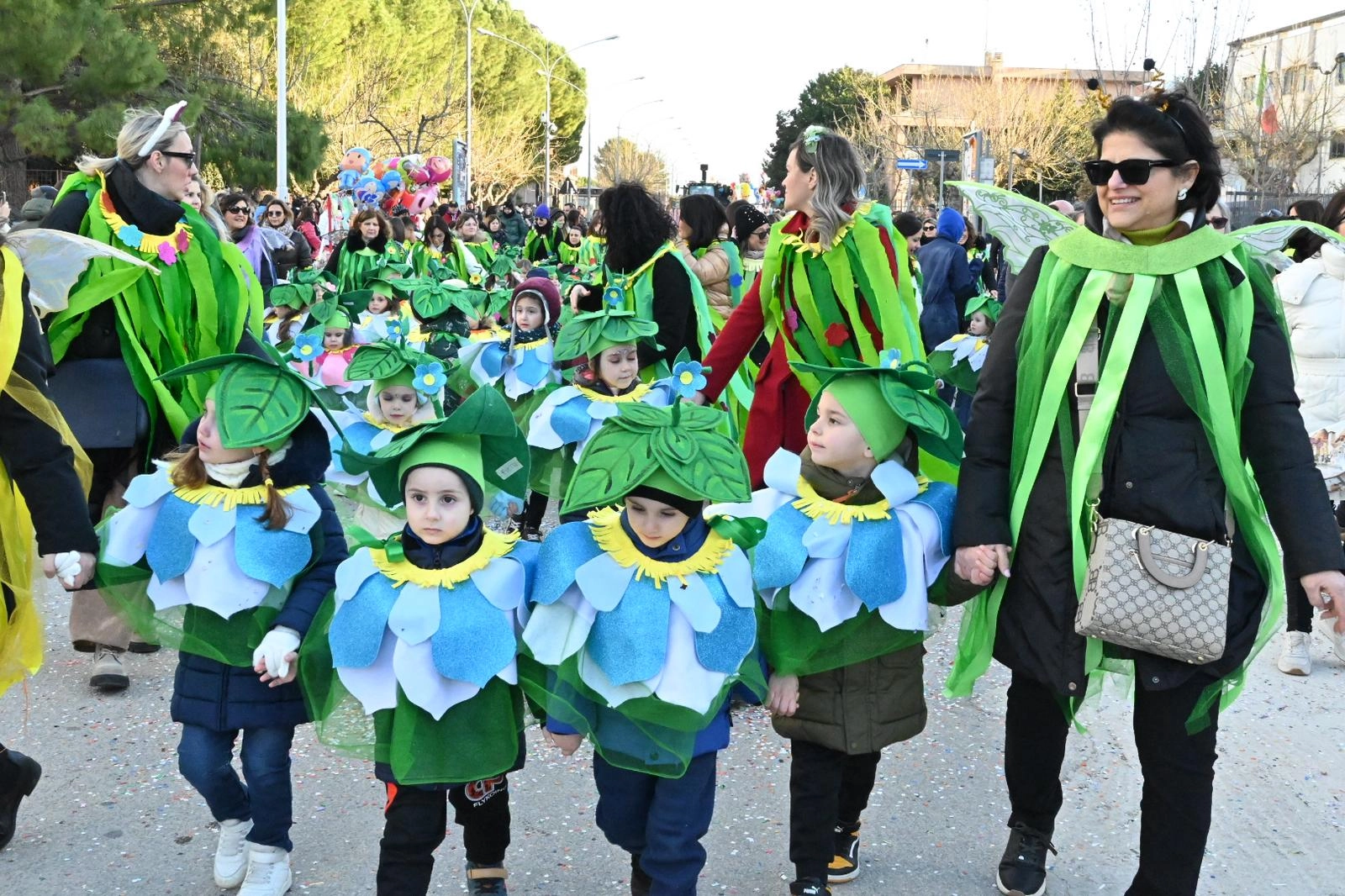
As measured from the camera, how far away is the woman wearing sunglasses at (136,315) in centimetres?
479

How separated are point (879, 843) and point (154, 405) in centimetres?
286

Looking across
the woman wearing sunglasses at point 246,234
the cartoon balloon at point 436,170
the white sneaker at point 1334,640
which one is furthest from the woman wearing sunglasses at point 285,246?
the white sneaker at point 1334,640

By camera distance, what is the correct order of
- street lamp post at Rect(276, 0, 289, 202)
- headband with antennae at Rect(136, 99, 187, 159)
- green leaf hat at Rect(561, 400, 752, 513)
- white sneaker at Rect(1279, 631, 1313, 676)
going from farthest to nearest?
street lamp post at Rect(276, 0, 289, 202) → white sneaker at Rect(1279, 631, 1313, 676) → headband with antennae at Rect(136, 99, 187, 159) → green leaf hat at Rect(561, 400, 752, 513)

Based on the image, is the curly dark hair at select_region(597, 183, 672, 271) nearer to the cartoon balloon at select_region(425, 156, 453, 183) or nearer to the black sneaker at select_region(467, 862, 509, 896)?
the black sneaker at select_region(467, 862, 509, 896)

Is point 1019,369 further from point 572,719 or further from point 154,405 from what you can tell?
point 154,405

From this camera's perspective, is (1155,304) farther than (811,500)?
No

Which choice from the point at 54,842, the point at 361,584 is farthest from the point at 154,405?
the point at 361,584

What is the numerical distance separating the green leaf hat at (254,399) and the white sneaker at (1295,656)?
4220mm

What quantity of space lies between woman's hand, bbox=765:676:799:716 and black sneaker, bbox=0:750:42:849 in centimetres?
205

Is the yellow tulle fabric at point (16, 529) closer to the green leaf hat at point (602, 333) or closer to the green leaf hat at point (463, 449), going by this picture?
the green leaf hat at point (463, 449)

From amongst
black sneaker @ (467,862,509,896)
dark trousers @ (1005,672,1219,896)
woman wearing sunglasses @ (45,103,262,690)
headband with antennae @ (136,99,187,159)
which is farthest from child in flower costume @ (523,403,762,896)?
headband with antennae @ (136,99,187,159)

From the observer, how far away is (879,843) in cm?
402

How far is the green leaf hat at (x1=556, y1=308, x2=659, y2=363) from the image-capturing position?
547 centimetres

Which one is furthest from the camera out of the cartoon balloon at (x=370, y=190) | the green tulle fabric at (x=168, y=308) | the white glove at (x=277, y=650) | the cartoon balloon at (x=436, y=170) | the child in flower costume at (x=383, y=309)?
the cartoon balloon at (x=436, y=170)
